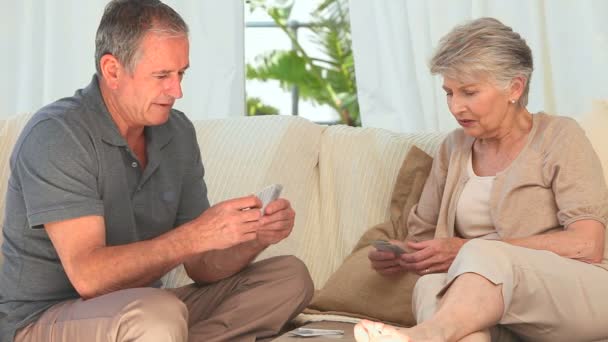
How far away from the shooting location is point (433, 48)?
3420 millimetres

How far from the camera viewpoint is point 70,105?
233 centimetres

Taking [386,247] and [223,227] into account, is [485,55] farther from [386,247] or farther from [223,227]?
[223,227]

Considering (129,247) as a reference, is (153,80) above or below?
above

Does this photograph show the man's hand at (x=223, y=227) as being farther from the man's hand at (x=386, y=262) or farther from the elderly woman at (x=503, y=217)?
the man's hand at (x=386, y=262)

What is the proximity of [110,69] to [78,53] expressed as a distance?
61.6 inches

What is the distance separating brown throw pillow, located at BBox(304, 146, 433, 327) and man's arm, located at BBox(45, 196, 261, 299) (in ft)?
1.91

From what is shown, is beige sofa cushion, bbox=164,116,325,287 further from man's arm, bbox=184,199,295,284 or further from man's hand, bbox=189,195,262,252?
man's hand, bbox=189,195,262,252

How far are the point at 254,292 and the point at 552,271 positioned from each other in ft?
2.32

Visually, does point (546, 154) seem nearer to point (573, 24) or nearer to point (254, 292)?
point (254, 292)

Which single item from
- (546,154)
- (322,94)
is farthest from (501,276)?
(322,94)

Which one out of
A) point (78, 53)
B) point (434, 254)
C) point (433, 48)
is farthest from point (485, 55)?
point (78, 53)

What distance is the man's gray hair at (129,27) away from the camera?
2.34 m

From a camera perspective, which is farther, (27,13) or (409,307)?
(27,13)

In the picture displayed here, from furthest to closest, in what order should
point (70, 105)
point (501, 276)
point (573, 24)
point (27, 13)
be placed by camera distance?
point (27, 13) → point (573, 24) → point (70, 105) → point (501, 276)
